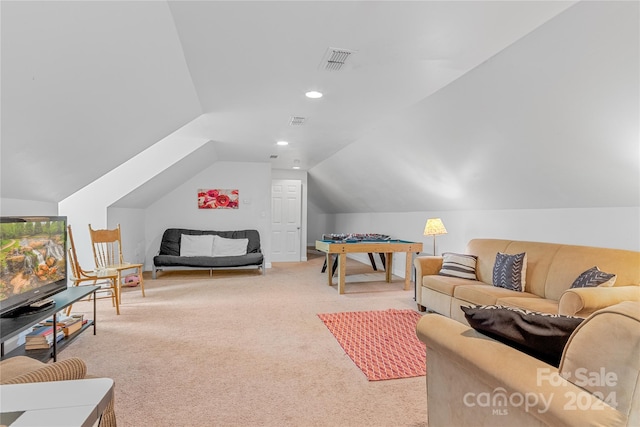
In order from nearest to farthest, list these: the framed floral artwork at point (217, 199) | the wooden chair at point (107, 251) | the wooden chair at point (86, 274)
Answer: the wooden chair at point (86, 274) < the wooden chair at point (107, 251) < the framed floral artwork at point (217, 199)

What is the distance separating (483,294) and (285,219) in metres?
5.66

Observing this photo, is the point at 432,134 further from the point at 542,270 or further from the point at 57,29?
the point at 57,29

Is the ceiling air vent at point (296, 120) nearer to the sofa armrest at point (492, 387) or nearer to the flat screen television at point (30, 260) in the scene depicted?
the flat screen television at point (30, 260)

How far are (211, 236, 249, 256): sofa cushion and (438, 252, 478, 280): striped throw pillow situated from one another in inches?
154

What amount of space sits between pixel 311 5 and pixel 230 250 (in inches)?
213

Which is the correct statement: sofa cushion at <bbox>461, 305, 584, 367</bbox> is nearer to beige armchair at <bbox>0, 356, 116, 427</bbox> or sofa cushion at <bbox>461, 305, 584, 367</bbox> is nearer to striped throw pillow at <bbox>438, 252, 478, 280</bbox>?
beige armchair at <bbox>0, 356, 116, 427</bbox>

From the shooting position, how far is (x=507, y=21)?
6.74ft

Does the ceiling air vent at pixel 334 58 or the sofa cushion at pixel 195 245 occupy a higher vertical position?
the ceiling air vent at pixel 334 58

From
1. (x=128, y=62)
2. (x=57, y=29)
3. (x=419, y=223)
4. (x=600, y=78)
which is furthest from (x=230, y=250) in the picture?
(x=600, y=78)

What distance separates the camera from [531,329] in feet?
4.26

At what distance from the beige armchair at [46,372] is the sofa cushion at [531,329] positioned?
58.8 inches

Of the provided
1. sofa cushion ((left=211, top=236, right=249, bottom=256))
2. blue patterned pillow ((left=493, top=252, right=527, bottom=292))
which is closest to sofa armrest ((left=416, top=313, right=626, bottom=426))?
blue patterned pillow ((left=493, top=252, right=527, bottom=292))

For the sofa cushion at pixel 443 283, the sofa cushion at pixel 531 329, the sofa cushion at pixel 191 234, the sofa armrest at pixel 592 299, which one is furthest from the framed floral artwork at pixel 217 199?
the sofa cushion at pixel 531 329

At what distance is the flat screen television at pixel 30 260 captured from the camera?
2279mm
